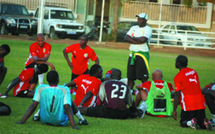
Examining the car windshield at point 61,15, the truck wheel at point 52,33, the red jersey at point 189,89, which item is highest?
the car windshield at point 61,15

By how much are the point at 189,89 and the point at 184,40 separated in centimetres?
2239

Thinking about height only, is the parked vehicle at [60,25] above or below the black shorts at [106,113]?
above

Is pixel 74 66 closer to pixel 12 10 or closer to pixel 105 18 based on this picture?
pixel 12 10

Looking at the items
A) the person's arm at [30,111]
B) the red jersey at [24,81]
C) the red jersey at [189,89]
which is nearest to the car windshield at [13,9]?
the red jersey at [24,81]

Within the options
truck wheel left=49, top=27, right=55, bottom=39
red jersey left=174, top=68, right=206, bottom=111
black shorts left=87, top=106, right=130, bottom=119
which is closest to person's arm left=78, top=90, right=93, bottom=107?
black shorts left=87, top=106, right=130, bottom=119

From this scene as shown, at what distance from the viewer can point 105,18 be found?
4131cm

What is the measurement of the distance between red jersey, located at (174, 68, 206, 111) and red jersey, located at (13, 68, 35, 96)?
12.6 ft

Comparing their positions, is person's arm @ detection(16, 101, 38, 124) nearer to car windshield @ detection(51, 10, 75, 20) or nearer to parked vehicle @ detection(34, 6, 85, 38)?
parked vehicle @ detection(34, 6, 85, 38)

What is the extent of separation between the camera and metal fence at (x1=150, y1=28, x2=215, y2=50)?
92.6 ft

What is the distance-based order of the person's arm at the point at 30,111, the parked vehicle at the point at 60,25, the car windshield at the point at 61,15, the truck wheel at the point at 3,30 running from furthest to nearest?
1. the car windshield at the point at 61,15
2. the parked vehicle at the point at 60,25
3. the truck wheel at the point at 3,30
4. the person's arm at the point at 30,111

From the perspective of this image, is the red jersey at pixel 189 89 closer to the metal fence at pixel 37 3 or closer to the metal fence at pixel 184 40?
the metal fence at pixel 184 40

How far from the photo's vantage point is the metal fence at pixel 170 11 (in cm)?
3684

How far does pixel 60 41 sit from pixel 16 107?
62.3 ft

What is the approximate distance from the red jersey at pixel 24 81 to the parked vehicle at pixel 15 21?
17.6m
